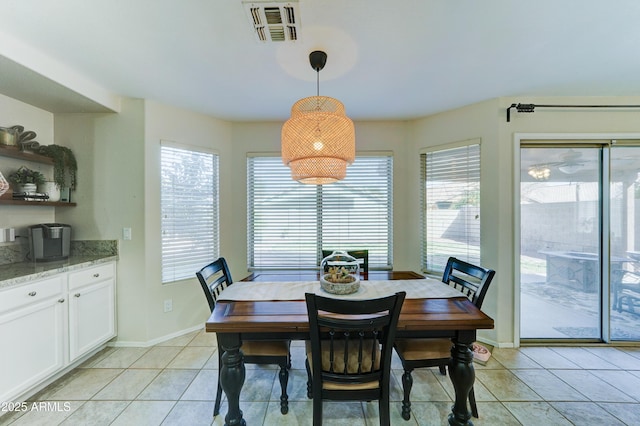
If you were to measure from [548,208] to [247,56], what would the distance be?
3303 mm

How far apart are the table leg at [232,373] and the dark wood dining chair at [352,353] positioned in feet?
1.50

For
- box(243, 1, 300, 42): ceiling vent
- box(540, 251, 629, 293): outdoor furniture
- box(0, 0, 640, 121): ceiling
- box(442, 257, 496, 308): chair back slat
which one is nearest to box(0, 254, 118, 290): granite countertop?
box(0, 0, 640, 121): ceiling

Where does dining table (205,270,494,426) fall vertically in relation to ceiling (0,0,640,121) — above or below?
below

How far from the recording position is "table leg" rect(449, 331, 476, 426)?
4.93 ft


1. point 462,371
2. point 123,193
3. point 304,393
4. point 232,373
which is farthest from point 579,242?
point 123,193

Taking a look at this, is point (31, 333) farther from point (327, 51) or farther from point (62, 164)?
point (327, 51)

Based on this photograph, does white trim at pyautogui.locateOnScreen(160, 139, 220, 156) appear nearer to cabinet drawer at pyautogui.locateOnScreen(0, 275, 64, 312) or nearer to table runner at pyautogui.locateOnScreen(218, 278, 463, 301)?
cabinet drawer at pyautogui.locateOnScreen(0, 275, 64, 312)

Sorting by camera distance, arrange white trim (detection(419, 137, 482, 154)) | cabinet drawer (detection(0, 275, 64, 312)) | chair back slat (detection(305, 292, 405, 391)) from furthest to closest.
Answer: white trim (detection(419, 137, 482, 154)), cabinet drawer (detection(0, 275, 64, 312)), chair back slat (detection(305, 292, 405, 391))

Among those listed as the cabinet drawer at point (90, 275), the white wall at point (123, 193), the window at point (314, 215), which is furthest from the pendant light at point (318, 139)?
the cabinet drawer at point (90, 275)

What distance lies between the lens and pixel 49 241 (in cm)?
225

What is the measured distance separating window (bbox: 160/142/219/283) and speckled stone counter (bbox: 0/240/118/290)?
1.71 feet

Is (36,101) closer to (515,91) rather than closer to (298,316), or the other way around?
(298,316)

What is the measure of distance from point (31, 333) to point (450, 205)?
394 cm

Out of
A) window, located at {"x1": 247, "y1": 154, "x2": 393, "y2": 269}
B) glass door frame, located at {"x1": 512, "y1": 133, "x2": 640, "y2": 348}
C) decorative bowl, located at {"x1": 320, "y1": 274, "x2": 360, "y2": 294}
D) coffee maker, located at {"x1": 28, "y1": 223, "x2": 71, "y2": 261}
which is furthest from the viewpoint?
window, located at {"x1": 247, "y1": 154, "x2": 393, "y2": 269}
